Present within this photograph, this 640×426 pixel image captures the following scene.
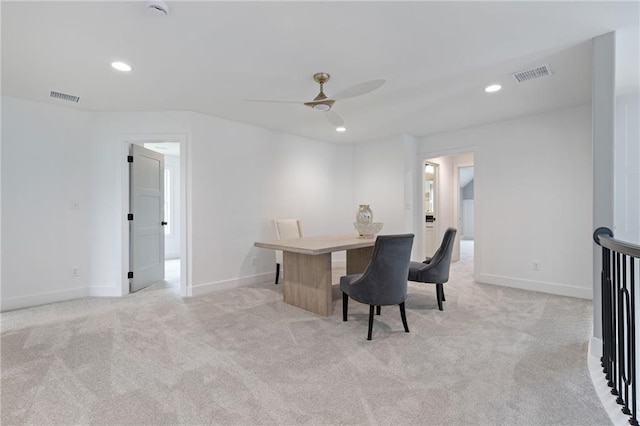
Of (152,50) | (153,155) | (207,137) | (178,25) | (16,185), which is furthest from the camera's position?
(153,155)

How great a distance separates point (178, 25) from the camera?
2.07m

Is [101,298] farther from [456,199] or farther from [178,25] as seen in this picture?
[456,199]

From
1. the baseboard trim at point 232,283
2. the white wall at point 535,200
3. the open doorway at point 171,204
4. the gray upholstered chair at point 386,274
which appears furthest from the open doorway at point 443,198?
the open doorway at point 171,204

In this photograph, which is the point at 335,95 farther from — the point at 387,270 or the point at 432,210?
the point at 432,210

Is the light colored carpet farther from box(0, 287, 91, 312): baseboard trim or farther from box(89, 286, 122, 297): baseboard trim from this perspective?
box(89, 286, 122, 297): baseboard trim

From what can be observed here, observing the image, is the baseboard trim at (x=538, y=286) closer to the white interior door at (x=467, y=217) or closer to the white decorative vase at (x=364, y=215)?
the white decorative vase at (x=364, y=215)

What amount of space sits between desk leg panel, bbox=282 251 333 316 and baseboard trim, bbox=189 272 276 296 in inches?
44.0

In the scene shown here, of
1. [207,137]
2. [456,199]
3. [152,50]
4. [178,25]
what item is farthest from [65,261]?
[456,199]

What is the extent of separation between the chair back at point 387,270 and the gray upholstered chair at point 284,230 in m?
2.10

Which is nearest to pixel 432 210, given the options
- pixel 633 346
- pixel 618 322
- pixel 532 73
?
pixel 532 73

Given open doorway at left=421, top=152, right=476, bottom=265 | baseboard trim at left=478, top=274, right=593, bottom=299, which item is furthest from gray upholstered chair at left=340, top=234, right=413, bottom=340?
open doorway at left=421, top=152, right=476, bottom=265

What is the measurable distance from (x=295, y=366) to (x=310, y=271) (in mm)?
1220

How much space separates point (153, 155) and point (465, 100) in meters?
4.28

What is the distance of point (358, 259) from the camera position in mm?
4031
